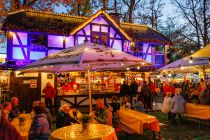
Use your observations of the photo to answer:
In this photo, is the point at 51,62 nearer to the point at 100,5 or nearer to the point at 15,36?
the point at 15,36

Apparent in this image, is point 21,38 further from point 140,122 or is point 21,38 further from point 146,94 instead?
point 140,122

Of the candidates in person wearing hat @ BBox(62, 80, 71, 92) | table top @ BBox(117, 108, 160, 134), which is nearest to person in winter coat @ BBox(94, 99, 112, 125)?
table top @ BBox(117, 108, 160, 134)

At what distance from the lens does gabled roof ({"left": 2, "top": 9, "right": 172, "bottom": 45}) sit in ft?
56.4

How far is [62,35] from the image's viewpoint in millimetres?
Answer: 18297

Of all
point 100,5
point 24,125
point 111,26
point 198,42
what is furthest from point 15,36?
point 198,42

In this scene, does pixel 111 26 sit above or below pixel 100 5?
below

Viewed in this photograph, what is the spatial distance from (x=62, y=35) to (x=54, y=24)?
1207 millimetres

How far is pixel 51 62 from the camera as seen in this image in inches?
240

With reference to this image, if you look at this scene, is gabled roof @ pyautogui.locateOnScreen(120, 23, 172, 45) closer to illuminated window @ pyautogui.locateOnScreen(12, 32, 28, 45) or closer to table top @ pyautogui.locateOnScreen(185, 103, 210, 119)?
illuminated window @ pyautogui.locateOnScreen(12, 32, 28, 45)

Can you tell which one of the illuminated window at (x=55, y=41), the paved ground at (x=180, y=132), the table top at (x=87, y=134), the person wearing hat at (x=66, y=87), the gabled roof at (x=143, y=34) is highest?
the gabled roof at (x=143, y=34)

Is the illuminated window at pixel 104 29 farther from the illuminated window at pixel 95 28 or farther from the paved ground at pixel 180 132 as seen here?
the paved ground at pixel 180 132

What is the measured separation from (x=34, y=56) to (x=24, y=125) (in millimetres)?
10813

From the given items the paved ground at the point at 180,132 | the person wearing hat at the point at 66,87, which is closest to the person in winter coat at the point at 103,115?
the paved ground at the point at 180,132

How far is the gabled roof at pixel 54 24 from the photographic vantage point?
1720cm
